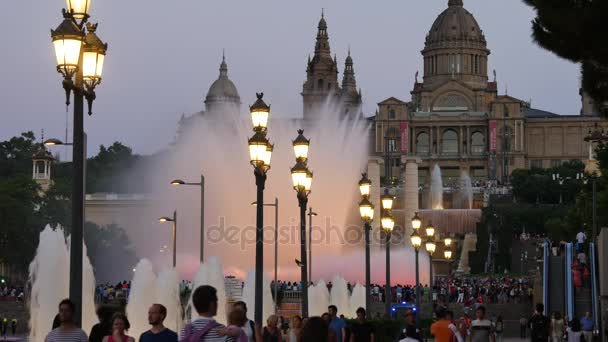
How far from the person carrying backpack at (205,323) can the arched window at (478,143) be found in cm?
14689

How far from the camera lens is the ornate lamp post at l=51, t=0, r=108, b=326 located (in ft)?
46.8

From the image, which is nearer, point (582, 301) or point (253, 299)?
point (582, 301)

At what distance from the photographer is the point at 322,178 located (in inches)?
2298

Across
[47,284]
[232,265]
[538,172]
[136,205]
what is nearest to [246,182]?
[232,265]

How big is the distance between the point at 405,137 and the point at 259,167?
135252mm

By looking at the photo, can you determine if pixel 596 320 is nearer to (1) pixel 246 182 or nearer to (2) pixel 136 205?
(1) pixel 246 182

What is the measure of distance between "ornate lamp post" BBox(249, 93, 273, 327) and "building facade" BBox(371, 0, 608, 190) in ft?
418

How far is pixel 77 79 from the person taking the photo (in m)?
14.5

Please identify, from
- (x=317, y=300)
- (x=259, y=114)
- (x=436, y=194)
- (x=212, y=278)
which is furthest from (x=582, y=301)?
(x=436, y=194)

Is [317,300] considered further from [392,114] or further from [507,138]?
[507,138]

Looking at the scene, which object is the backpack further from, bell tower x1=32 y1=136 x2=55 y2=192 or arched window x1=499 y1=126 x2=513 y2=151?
arched window x1=499 y1=126 x2=513 y2=151

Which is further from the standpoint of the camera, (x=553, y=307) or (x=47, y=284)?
(x=553, y=307)

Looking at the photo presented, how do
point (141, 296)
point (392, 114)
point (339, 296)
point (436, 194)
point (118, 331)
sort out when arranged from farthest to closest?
1. point (392, 114)
2. point (436, 194)
3. point (339, 296)
4. point (141, 296)
5. point (118, 331)

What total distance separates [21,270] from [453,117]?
85.6 m
